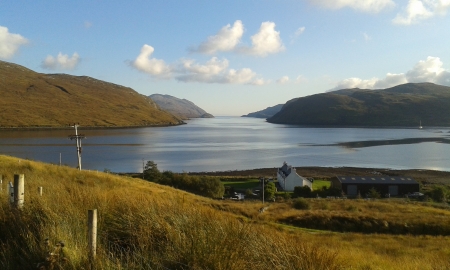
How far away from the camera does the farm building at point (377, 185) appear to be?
4203 cm

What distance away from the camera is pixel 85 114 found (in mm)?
176750

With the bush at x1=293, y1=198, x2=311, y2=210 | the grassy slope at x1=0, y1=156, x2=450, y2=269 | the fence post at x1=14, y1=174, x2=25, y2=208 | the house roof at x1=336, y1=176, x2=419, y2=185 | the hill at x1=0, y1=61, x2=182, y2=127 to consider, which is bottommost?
the house roof at x1=336, y1=176, x2=419, y2=185

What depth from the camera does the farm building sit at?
42031mm

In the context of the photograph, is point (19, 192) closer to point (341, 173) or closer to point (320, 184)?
point (320, 184)

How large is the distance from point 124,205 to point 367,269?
3.55m

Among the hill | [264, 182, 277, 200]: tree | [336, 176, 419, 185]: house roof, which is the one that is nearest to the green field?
[336, 176, 419, 185]: house roof

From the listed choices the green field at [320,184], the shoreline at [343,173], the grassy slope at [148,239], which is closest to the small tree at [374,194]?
the green field at [320,184]

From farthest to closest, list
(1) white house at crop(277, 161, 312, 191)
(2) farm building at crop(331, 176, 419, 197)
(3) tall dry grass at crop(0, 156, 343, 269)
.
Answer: (1) white house at crop(277, 161, 312, 191) < (2) farm building at crop(331, 176, 419, 197) < (3) tall dry grass at crop(0, 156, 343, 269)

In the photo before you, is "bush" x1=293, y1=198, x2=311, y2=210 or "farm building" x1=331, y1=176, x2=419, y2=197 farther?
"farm building" x1=331, y1=176, x2=419, y2=197

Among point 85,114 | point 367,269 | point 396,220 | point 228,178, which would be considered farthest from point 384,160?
point 85,114

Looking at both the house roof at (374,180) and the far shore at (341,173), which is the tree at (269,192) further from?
the far shore at (341,173)

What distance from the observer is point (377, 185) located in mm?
42469

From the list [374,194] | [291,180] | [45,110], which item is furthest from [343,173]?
[45,110]

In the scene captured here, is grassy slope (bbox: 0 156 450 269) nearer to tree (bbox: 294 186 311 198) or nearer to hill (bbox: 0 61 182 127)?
tree (bbox: 294 186 311 198)
